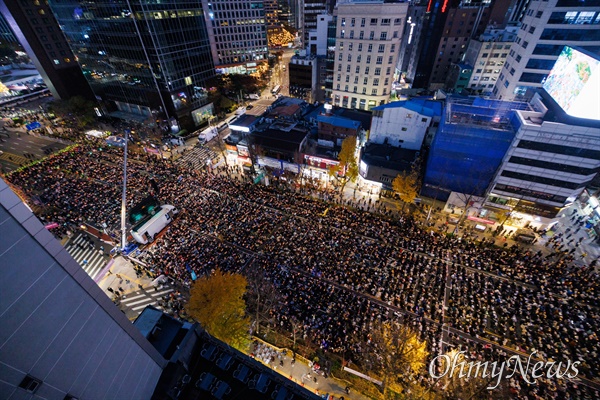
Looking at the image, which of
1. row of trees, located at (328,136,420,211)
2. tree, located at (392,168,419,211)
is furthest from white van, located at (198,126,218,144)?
tree, located at (392,168,419,211)

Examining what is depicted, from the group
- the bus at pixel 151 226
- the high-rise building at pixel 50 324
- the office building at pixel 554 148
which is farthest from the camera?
the bus at pixel 151 226

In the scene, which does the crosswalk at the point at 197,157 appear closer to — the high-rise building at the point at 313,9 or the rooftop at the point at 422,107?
the rooftop at the point at 422,107

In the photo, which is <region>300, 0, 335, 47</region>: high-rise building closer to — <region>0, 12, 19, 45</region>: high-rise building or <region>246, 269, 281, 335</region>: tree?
<region>246, 269, 281, 335</region>: tree

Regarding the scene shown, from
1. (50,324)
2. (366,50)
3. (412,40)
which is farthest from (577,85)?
(412,40)

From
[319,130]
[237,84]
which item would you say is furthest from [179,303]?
[237,84]

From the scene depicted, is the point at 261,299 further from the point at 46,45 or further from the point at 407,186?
the point at 46,45

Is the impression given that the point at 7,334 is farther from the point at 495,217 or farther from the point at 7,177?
the point at 7,177

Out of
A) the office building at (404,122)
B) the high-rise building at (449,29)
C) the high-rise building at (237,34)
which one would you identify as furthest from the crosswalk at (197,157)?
the high-rise building at (449,29)
